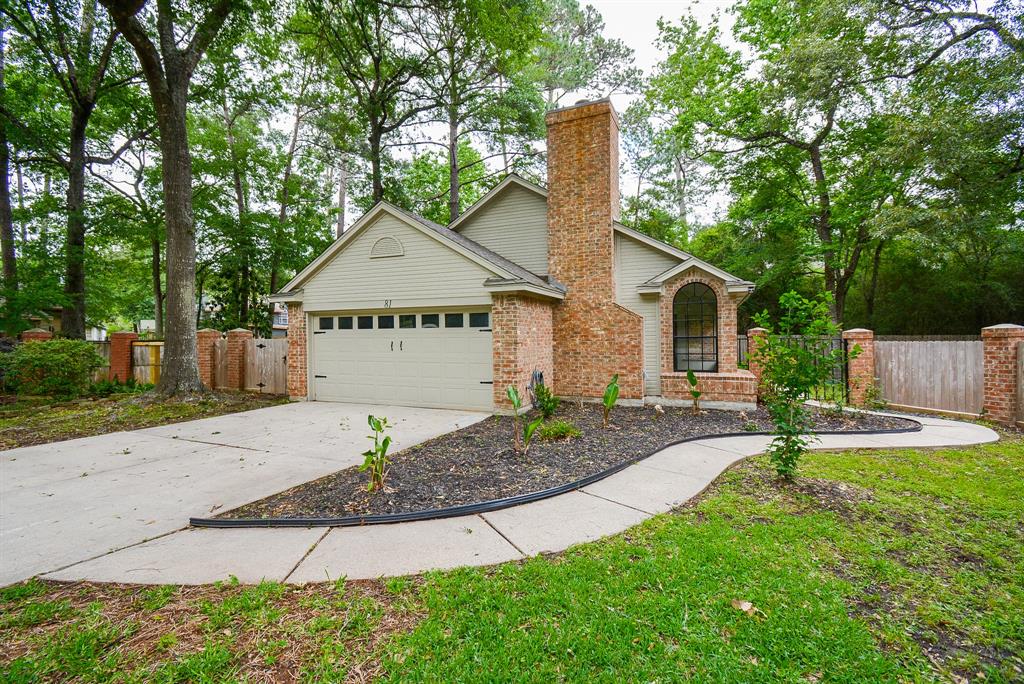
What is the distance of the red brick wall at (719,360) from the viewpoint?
826 centimetres

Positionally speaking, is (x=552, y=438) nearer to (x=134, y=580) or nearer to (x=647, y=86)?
(x=134, y=580)

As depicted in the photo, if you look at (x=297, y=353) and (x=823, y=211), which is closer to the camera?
(x=297, y=353)

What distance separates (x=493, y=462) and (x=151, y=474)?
390 cm

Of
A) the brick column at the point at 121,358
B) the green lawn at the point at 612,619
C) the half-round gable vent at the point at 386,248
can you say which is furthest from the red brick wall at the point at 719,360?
the brick column at the point at 121,358

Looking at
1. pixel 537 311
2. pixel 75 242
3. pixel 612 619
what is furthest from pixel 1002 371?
pixel 75 242

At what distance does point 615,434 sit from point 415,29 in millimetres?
15417

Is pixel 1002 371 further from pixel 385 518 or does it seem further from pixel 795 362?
pixel 385 518

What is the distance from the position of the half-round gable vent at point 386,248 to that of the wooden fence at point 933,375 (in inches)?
408

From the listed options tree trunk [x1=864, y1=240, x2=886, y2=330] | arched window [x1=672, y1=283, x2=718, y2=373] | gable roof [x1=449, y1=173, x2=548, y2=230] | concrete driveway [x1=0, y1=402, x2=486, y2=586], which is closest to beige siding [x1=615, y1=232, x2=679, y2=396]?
arched window [x1=672, y1=283, x2=718, y2=373]

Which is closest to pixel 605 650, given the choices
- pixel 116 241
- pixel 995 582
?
pixel 995 582

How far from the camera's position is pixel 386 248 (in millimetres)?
9008

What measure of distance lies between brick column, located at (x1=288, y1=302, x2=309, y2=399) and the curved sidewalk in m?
6.48

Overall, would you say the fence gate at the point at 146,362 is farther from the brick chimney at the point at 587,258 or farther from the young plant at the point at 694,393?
the young plant at the point at 694,393

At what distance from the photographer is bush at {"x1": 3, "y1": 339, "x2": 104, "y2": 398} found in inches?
378
